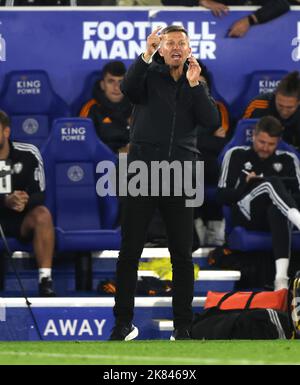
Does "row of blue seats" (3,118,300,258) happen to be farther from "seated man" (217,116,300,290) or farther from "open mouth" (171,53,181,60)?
"open mouth" (171,53,181,60)

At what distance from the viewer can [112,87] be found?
37.9 ft

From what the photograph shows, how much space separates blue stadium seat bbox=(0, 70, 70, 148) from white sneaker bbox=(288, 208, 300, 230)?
218cm

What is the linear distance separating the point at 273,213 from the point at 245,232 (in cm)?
28

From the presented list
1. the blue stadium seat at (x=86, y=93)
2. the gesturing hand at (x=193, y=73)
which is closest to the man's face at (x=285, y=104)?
the blue stadium seat at (x=86, y=93)

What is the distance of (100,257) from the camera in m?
11.2

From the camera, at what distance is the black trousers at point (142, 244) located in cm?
842

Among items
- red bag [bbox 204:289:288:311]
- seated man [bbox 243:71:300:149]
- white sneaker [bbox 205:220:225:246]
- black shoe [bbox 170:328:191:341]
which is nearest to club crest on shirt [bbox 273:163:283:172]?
seated man [bbox 243:71:300:149]

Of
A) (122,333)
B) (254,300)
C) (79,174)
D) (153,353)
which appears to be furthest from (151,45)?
(79,174)

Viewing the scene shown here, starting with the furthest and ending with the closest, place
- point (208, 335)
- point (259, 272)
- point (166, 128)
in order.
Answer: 1. point (259, 272)
2. point (208, 335)
3. point (166, 128)

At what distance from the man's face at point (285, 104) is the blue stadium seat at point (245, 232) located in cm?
23

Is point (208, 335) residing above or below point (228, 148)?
below
